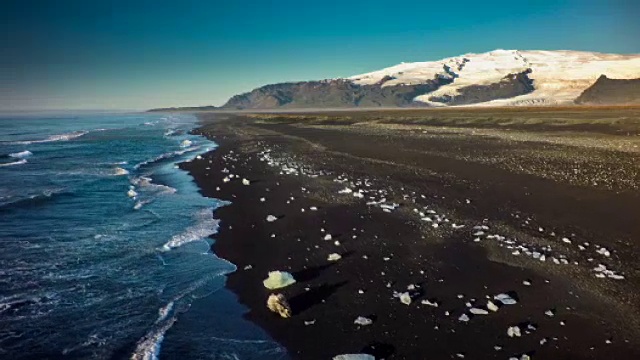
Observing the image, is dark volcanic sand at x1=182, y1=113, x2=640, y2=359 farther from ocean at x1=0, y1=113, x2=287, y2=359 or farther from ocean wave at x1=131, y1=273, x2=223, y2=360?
ocean wave at x1=131, y1=273, x2=223, y2=360

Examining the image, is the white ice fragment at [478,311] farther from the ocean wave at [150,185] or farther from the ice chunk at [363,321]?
the ocean wave at [150,185]

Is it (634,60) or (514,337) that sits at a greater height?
(634,60)

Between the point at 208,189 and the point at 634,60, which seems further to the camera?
the point at 634,60

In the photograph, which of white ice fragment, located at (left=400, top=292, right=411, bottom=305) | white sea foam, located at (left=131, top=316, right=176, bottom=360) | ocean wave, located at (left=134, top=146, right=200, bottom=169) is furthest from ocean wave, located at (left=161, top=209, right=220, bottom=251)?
ocean wave, located at (left=134, top=146, right=200, bottom=169)

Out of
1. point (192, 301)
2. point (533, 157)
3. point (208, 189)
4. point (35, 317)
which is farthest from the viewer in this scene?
point (533, 157)

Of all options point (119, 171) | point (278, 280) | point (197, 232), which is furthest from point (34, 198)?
point (278, 280)

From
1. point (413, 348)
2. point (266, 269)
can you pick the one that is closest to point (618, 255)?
point (413, 348)

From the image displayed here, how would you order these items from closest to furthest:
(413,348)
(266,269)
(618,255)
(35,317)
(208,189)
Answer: (413,348)
(35,317)
(618,255)
(266,269)
(208,189)

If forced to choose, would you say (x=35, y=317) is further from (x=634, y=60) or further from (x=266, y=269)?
(x=634, y=60)
